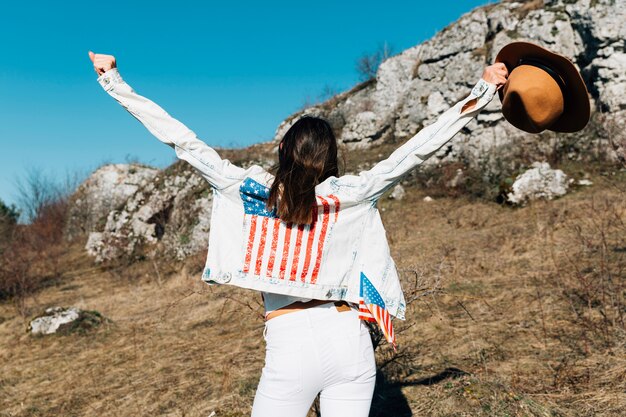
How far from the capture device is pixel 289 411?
1.72m

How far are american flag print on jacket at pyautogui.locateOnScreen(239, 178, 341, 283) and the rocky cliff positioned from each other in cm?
1118

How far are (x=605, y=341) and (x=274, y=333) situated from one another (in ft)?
13.5

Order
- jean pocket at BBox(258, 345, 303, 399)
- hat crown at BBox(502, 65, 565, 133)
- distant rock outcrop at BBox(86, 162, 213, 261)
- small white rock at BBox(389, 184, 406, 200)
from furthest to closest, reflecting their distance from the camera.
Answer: small white rock at BBox(389, 184, 406, 200) → distant rock outcrop at BBox(86, 162, 213, 261) → hat crown at BBox(502, 65, 565, 133) → jean pocket at BBox(258, 345, 303, 399)

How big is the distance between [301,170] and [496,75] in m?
0.97

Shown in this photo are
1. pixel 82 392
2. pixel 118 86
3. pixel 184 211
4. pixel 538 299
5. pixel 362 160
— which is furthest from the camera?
pixel 362 160

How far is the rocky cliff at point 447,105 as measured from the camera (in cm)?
1419

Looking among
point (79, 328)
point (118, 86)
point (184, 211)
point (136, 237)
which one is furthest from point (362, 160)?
point (118, 86)

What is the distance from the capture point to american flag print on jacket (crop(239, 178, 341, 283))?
186 cm

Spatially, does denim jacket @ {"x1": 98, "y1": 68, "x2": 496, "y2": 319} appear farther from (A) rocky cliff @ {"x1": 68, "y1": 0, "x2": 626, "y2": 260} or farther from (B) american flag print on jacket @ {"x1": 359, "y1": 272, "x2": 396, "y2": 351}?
(A) rocky cliff @ {"x1": 68, "y1": 0, "x2": 626, "y2": 260}

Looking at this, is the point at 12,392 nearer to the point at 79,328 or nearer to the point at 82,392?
the point at 82,392

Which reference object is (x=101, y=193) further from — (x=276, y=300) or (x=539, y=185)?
(x=276, y=300)

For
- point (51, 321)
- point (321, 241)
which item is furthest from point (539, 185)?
point (321, 241)

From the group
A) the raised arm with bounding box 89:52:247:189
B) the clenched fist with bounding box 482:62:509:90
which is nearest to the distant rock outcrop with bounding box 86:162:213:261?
the raised arm with bounding box 89:52:247:189

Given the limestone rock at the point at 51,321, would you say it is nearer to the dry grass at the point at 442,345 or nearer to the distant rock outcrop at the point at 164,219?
the dry grass at the point at 442,345
